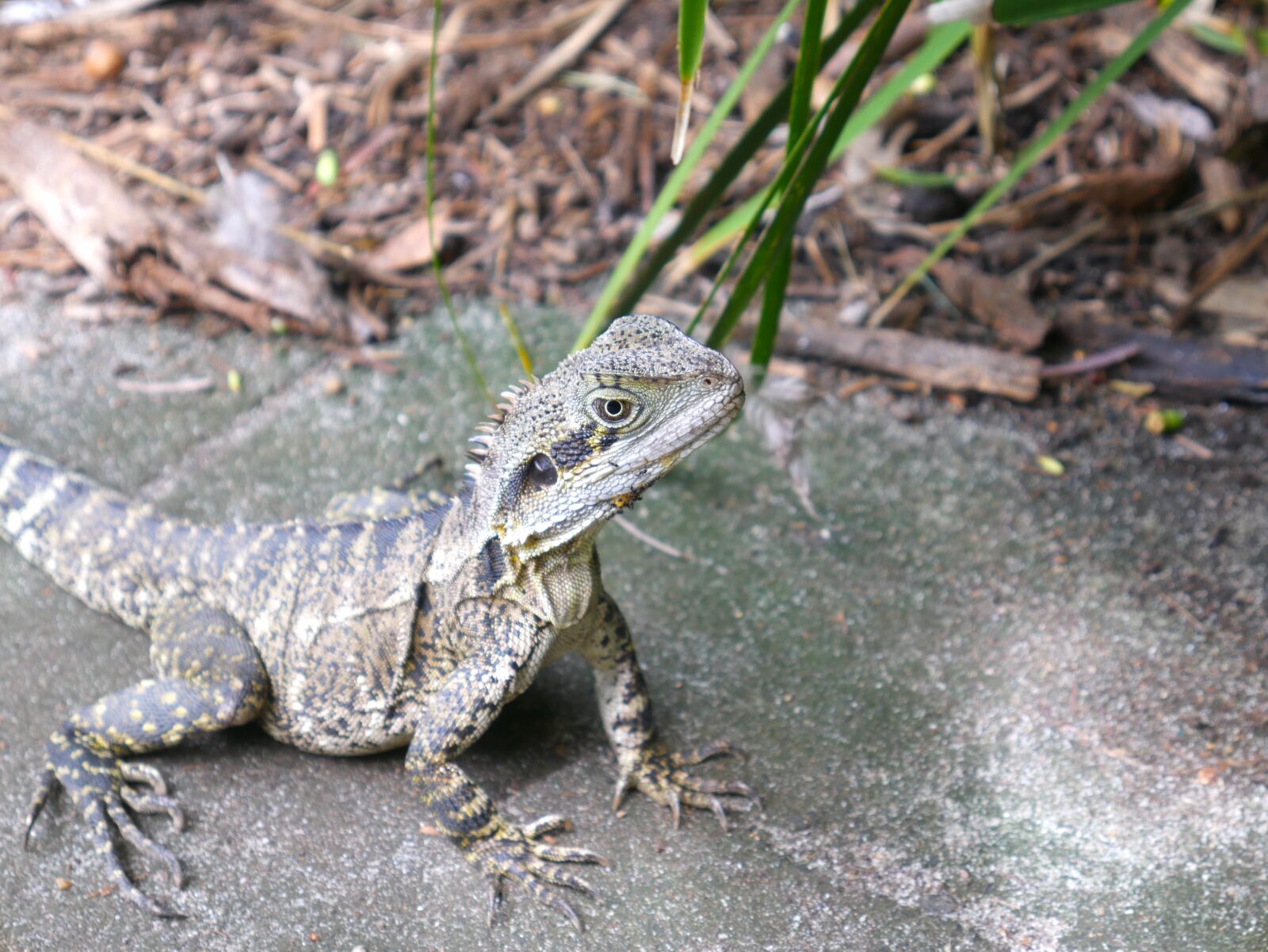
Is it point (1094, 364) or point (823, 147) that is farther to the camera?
point (1094, 364)

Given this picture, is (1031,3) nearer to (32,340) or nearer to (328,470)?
(328,470)

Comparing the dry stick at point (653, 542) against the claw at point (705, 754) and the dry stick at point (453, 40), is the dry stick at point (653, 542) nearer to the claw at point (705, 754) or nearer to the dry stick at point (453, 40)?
the claw at point (705, 754)

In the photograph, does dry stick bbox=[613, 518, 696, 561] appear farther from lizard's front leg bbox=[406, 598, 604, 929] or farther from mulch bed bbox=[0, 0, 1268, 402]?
mulch bed bbox=[0, 0, 1268, 402]

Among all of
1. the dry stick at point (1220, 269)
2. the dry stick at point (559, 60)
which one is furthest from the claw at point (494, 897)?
the dry stick at point (559, 60)

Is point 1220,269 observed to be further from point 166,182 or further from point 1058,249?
point 166,182

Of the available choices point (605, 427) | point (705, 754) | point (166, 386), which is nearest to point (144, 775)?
point (705, 754)

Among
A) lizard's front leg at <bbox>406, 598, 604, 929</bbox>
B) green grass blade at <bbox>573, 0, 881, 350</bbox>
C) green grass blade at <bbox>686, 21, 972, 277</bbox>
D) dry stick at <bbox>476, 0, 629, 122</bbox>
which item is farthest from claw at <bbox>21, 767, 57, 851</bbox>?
dry stick at <bbox>476, 0, 629, 122</bbox>
